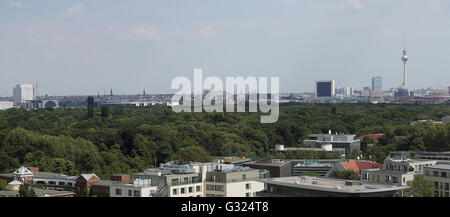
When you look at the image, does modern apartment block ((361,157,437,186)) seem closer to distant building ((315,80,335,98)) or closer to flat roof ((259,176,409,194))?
flat roof ((259,176,409,194))

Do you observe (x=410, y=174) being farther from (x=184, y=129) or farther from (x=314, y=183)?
(x=184, y=129)

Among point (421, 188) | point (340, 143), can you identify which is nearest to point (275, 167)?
point (421, 188)

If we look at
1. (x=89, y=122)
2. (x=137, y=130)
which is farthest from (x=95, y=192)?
(x=89, y=122)

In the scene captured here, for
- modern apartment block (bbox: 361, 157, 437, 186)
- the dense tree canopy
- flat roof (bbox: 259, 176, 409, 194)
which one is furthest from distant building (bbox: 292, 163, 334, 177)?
flat roof (bbox: 259, 176, 409, 194)

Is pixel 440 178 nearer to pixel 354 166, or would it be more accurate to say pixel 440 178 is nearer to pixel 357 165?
pixel 354 166

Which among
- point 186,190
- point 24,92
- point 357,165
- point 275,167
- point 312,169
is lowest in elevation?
point 312,169
